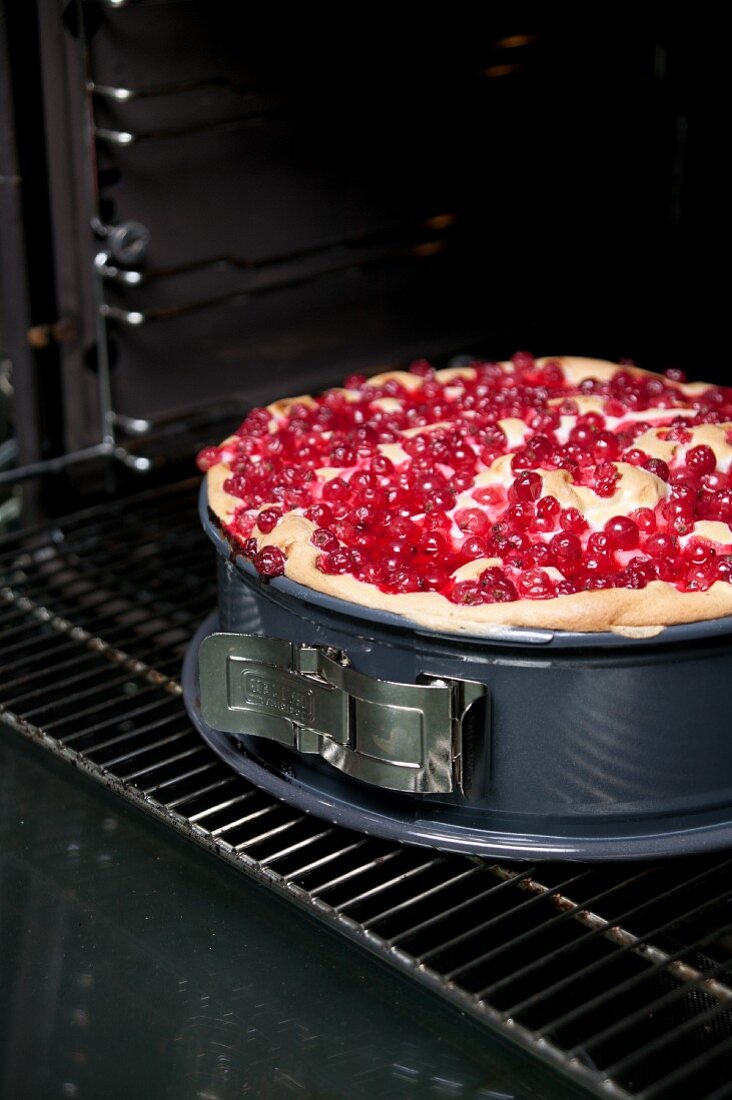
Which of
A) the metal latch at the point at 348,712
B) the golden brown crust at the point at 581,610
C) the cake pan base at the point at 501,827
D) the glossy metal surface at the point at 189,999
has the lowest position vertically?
the glossy metal surface at the point at 189,999

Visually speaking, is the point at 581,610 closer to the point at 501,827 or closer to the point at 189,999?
the point at 501,827

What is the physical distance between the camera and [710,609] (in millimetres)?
1255

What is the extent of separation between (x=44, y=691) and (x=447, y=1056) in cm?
63

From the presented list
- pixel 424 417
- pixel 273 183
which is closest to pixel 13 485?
pixel 273 183

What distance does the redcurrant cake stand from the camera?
4.17 ft

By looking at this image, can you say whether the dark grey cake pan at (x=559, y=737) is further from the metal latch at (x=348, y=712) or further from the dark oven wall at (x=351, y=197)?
the dark oven wall at (x=351, y=197)

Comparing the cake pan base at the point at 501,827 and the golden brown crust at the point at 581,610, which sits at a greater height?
the golden brown crust at the point at 581,610

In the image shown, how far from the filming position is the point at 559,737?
128cm

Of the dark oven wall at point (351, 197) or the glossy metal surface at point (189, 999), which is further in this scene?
the dark oven wall at point (351, 197)

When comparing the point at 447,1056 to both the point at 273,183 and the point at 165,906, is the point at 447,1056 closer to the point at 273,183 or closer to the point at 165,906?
the point at 165,906

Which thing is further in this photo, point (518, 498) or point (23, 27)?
point (23, 27)

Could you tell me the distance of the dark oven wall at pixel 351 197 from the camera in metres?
1.94

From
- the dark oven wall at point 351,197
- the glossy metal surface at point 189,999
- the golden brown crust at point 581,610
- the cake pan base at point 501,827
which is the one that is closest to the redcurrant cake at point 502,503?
the golden brown crust at point 581,610

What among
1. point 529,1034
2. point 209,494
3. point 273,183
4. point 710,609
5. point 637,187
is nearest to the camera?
point 529,1034
